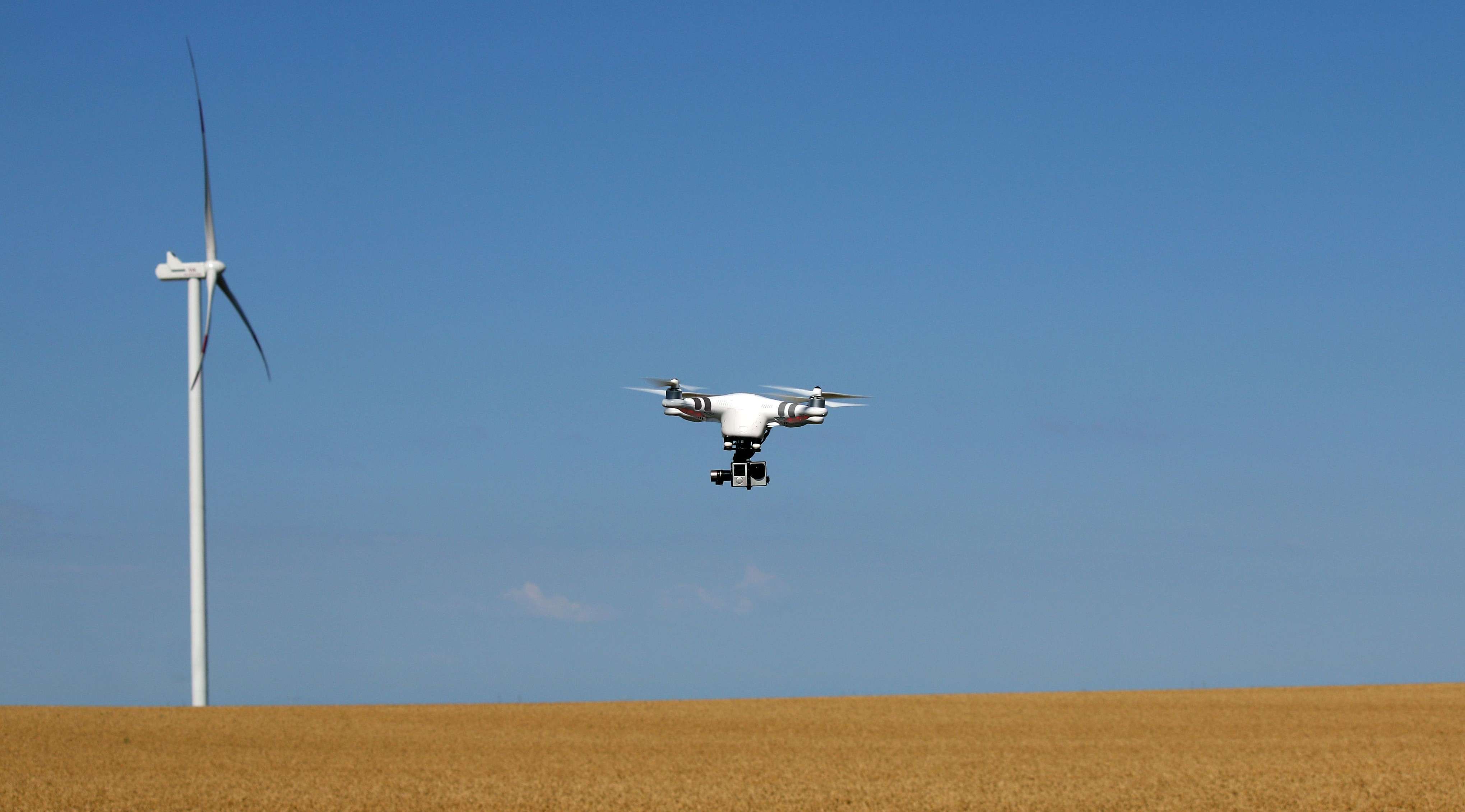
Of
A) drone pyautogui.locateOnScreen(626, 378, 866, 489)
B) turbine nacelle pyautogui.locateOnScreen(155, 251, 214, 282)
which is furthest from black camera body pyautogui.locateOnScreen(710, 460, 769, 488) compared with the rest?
turbine nacelle pyautogui.locateOnScreen(155, 251, 214, 282)

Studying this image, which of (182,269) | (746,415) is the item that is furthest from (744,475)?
(182,269)

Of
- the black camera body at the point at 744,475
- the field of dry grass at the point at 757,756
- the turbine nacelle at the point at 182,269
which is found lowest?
the field of dry grass at the point at 757,756

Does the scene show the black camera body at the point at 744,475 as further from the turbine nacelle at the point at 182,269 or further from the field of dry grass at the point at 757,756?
the turbine nacelle at the point at 182,269

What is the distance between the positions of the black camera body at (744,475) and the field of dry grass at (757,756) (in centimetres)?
647

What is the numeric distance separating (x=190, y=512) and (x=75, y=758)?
697 cm

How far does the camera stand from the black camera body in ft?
105

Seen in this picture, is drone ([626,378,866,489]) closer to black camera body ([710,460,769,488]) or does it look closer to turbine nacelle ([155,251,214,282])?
black camera body ([710,460,769,488])

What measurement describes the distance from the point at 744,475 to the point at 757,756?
11326 millimetres

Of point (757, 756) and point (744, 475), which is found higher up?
point (744, 475)

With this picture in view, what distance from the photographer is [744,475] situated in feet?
105

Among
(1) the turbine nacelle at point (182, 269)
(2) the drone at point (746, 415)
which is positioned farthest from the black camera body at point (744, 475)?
(1) the turbine nacelle at point (182, 269)

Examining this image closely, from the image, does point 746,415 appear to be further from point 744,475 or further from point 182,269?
point 182,269

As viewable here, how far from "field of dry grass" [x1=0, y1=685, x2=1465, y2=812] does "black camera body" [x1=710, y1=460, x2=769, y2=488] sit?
21.2ft

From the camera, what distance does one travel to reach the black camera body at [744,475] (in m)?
32.0
